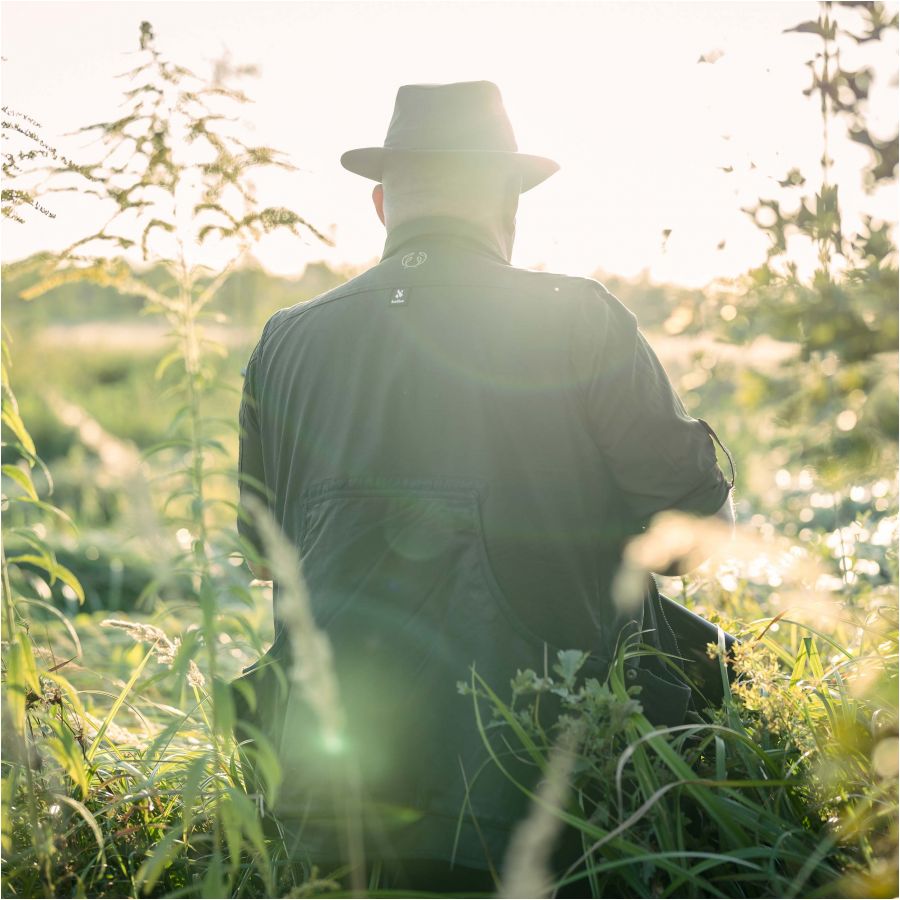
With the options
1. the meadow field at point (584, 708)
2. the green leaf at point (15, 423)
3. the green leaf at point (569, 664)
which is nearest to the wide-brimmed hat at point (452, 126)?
the meadow field at point (584, 708)

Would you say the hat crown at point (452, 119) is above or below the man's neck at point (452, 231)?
above

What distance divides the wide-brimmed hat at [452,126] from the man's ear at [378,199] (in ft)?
0.39

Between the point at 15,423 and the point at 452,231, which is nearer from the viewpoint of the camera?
the point at 15,423

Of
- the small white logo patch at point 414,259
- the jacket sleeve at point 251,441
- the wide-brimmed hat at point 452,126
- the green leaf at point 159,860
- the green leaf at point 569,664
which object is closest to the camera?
the green leaf at point 159,860

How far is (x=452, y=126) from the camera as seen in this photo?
2.44 m

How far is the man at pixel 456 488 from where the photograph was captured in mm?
2012

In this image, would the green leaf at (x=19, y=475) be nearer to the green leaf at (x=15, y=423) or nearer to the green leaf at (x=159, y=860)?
the green leaf at (x=15, y=423)

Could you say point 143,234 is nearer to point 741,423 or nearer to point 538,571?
point 538,571

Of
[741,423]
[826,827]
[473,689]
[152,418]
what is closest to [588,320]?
[473,689]

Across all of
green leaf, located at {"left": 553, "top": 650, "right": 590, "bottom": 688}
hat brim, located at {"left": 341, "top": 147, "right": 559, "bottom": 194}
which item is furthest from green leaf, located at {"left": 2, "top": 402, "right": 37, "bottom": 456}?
green leaf, located at {"left": 553, "top": 650, "right": 590, "bottom": 688}

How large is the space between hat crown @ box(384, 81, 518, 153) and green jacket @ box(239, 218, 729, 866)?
0.24m

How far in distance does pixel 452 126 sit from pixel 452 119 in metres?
0.02

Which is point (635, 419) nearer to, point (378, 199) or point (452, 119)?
point (452, 119)

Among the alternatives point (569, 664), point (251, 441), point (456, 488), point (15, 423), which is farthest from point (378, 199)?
point (569, 664)
